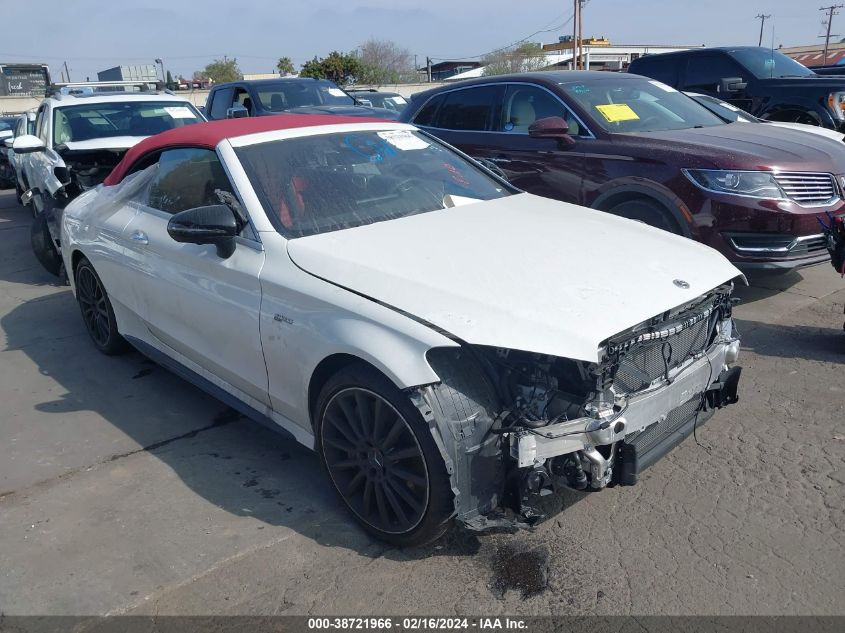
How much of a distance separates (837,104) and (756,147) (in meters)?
5.52

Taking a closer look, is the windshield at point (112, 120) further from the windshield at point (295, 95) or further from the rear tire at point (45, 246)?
the windshield at point (295, 95)

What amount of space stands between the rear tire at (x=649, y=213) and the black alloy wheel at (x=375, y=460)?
350 centimetres

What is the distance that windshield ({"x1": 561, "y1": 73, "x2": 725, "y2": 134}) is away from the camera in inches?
252

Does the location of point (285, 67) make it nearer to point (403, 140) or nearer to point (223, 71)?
point (223, 71)

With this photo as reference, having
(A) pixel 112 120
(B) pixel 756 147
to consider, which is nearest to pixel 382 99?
(A) pixel 112 120

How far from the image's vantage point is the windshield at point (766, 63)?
11.1 m

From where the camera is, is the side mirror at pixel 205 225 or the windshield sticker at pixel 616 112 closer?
the side mirror at pixel 205 225

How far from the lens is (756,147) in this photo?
19.3ft

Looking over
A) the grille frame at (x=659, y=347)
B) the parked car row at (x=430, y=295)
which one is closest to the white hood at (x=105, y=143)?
the parked car row at (x=430, y=295)

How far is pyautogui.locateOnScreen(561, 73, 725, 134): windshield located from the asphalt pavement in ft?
8.47

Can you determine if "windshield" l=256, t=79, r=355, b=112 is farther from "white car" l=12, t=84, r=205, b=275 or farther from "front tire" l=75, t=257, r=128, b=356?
"front tire" l=75, t=257, r=128, b=356

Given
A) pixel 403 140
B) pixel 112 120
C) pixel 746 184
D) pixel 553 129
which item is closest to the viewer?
pixel 403 140

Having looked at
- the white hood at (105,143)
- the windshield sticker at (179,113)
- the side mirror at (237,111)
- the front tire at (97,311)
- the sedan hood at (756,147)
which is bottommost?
the front tire at (97,311)

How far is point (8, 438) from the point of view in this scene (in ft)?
14.2
